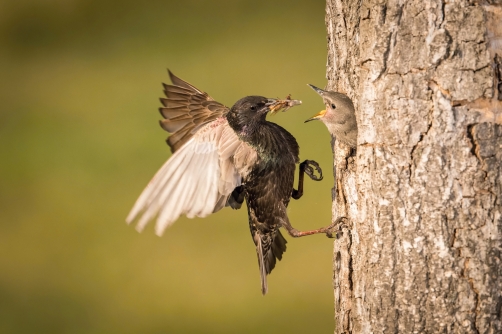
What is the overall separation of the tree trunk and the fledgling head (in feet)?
0.22

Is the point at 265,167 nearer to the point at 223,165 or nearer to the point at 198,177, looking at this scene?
the point at 223,165

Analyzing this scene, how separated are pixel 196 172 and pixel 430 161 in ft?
2.46

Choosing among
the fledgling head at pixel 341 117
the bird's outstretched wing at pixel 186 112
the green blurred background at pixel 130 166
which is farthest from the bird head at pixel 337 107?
the green blurred background at pixel 130 166

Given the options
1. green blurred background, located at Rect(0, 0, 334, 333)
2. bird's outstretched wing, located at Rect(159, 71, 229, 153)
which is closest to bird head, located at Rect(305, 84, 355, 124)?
bird's outstretched wing, located at Rect(159, 71, 229, 153)

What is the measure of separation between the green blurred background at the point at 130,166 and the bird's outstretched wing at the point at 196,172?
1882 mm

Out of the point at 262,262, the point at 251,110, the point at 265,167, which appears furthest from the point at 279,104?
the point at 262,262

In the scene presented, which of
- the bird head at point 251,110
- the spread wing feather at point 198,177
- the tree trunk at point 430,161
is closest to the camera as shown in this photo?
the tree trunk at point 430,161

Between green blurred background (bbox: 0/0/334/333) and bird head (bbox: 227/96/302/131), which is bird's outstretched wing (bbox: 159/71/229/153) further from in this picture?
green blurred background (bbox: 0/0/334/333)

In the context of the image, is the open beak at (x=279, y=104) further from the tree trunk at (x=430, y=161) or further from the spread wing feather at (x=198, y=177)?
the tree trunk at (x=430, y=161)

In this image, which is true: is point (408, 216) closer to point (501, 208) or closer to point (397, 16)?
point (501, 208)

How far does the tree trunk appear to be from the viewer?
1.40m

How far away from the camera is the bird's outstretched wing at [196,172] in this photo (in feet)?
5.90

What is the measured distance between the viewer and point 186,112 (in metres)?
2.16

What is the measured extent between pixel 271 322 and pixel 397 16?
9.09 ft
